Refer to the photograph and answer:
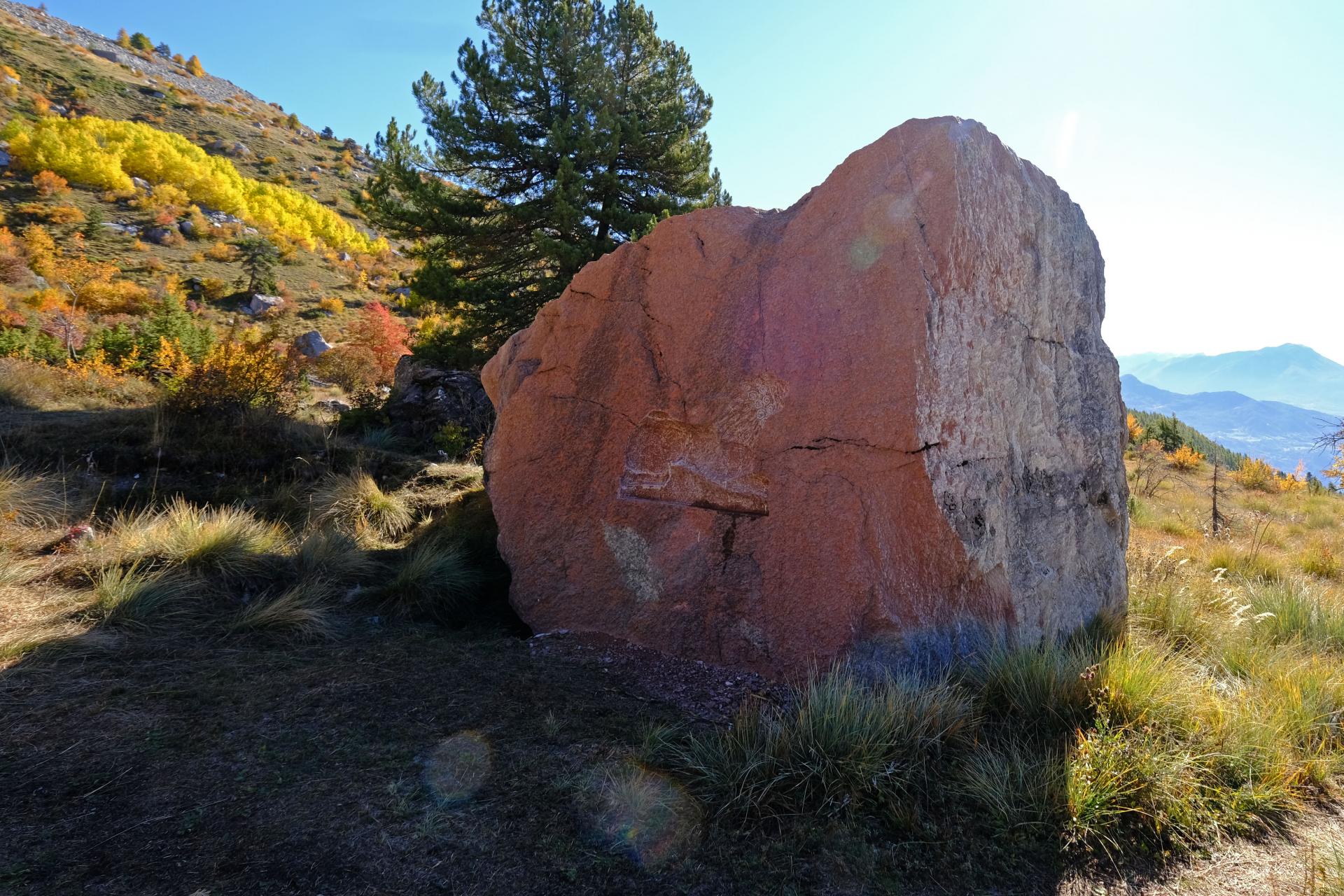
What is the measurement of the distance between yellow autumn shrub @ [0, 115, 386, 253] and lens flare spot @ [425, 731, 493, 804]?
3870cm

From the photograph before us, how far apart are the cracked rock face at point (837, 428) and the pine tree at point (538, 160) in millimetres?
6431

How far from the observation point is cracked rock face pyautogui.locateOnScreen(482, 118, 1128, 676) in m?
3.36

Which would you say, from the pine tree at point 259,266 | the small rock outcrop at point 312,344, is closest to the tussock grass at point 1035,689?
the small rock outcrop at point 312,344

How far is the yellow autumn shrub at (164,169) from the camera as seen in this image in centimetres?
2961

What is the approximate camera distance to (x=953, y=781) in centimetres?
257

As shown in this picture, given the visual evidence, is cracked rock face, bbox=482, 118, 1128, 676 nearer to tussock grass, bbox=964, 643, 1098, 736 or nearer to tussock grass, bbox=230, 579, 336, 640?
tussock grass, bbox=964, 643, 1098, 736

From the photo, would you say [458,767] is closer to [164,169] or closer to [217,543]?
[217,543]

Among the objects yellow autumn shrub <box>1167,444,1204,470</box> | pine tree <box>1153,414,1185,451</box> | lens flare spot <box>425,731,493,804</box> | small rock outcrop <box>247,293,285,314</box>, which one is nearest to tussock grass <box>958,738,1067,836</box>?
lens flare spot <box>425,731,493,804</box>

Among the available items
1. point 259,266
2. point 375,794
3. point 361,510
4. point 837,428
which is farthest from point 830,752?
point 259,266

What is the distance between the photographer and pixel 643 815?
7.91 ft

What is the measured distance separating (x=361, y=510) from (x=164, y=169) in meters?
37.6

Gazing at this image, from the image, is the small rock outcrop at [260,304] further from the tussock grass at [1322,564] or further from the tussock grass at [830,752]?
the tussock grass at [1322,564]

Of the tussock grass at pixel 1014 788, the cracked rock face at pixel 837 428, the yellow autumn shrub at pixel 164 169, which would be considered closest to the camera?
the tussock grass at pixel 1014 788

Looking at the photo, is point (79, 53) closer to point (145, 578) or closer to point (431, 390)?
point (431, 390)
